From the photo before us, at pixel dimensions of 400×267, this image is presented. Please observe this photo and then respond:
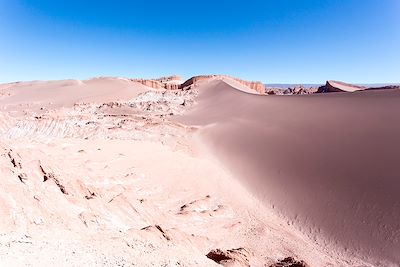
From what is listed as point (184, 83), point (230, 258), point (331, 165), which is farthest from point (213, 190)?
point (184, 83)

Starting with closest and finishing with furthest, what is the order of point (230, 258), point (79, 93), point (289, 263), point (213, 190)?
point (230, 258), point (289, 263), point (213, 190), point (79, 93)

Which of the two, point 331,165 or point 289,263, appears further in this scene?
point 331,165

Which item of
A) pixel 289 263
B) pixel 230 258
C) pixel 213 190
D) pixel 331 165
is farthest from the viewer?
pixel 331 165

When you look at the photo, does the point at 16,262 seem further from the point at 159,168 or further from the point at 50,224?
the point at 159,168

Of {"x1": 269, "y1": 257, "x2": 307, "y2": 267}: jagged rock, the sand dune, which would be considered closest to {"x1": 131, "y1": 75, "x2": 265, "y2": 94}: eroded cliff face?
the sand dune

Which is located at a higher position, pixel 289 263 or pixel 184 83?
pixel 184 83

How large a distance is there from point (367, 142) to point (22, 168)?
9.87 meters

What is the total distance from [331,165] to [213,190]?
3.81m

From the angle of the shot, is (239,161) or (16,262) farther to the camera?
(239,161)

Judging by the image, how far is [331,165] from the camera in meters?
9.63

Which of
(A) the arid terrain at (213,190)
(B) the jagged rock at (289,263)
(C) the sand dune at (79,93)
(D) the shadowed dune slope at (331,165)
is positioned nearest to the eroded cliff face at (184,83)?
(C) the sand dune at (79,93)

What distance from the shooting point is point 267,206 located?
8.72m

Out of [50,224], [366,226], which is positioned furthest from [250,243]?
[50,224]

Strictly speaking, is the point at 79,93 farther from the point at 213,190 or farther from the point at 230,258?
the point at 230,258
